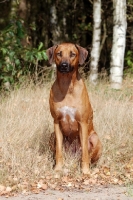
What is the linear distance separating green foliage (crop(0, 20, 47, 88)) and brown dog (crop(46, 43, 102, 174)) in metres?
3.94

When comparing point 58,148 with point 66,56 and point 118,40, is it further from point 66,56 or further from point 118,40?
point 118,40

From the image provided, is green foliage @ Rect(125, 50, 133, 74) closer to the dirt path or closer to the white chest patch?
the white chest patch

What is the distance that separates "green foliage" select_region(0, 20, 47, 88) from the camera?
10305mm

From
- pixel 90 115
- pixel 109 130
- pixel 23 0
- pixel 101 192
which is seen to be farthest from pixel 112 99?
pixel 23 0

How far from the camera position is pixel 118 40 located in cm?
1152

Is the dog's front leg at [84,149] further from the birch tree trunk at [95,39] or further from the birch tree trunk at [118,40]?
the birch tree trunk at [95,39]

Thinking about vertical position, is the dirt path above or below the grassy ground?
below

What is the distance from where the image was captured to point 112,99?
9453mm

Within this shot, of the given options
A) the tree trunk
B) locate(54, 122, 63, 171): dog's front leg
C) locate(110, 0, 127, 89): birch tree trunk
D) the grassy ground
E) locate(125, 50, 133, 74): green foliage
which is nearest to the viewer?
the grassy ground

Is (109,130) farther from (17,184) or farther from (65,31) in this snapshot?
(65,31)

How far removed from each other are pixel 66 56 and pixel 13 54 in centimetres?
430

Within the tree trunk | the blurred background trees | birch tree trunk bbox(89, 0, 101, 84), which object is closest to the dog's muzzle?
the blurred background trees

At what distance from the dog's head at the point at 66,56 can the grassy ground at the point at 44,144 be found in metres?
1.25

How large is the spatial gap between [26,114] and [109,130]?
1.45 m
